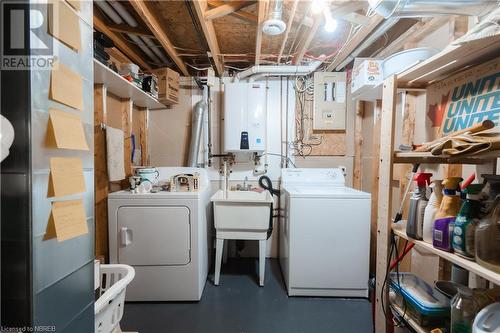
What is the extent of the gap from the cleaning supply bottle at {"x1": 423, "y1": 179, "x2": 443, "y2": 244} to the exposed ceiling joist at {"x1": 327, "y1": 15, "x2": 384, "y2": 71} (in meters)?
1.36

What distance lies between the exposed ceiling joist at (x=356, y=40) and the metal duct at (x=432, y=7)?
59 centimetres

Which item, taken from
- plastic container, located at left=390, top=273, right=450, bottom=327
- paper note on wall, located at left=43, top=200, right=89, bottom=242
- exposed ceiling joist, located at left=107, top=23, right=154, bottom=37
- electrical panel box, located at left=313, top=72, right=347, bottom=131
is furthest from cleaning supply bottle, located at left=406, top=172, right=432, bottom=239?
exposed ceiling joist, located at left=107, top=23, right=154, bottom=37

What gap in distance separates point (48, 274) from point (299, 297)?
202cm

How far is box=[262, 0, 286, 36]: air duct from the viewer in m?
1.67

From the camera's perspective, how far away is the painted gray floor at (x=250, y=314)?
1.77 metres

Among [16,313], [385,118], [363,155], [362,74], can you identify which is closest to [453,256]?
[385,118]

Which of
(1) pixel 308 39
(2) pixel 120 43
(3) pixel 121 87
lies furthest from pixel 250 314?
(2) pixel 120 43

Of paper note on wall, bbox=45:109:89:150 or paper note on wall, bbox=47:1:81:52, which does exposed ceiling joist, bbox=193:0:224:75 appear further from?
paper note on wall, bbox=45:109:89:150

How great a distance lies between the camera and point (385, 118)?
1233 millimetres

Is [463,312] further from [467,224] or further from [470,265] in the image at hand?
[467,224]

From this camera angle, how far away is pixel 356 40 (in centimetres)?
208

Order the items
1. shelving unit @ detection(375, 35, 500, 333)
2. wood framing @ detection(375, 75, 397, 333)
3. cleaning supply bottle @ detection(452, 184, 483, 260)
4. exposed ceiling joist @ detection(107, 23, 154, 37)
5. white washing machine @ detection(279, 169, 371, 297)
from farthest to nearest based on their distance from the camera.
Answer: white washing machine @ detection(279, 169, 371, 297)
exposed ceiling joist @ detection(107, 23, 154, 37)
wood framing @ detection(375, 75, 397, 333)
shelving unit @ detection(375, 35, 500, 333)
cleaning supply bottle @ detection(452, 184, 483, 260)

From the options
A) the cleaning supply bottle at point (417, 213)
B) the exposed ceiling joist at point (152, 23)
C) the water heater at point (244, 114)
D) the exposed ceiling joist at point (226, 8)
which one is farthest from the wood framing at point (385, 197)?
the exposed ceiling joist at point (152, 23)

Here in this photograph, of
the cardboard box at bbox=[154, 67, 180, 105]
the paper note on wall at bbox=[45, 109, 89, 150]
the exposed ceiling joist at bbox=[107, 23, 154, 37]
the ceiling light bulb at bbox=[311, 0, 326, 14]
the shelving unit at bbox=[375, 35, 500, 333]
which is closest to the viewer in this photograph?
the paper note on wall at bbox=[45, 109, 89, 150]
